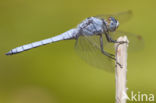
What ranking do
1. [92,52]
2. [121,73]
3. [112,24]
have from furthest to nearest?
[112,24] → [92,52] → [121,73]

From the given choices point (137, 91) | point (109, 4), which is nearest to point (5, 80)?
point (137, 91)

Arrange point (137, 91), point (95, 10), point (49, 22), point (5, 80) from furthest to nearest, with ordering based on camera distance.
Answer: point (95, 10)
point (49, 22)
point (5, 80)
point (137, 91)

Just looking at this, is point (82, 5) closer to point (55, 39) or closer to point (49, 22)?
point (49, 22)

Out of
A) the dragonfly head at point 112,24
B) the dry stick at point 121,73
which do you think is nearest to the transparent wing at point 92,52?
the dragonfly head at point 112,24

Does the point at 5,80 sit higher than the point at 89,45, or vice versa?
the point at 89,45

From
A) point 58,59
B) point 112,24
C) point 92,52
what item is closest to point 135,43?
point 112,24

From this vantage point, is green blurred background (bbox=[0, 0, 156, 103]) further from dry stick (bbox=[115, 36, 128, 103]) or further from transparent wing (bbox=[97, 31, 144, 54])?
dry stick (bbox=[115, 36, 128, 103])

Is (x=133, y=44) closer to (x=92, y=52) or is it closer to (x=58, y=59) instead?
(x=92, y=52)

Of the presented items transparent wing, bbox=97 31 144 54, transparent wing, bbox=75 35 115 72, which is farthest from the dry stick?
transparent wing, bbox=97 31 144 54
